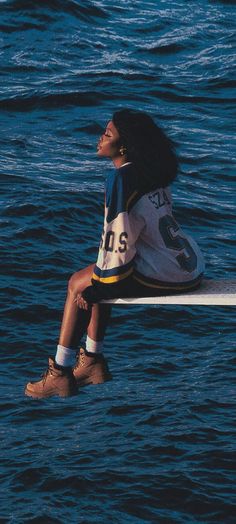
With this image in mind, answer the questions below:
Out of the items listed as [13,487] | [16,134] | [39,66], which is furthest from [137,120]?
[39,66]

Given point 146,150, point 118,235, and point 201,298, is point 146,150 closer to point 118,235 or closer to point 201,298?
point 118,235

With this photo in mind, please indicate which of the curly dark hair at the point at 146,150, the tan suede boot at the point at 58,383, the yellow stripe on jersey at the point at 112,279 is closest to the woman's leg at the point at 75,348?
the tan suede boot at the point at 58,383

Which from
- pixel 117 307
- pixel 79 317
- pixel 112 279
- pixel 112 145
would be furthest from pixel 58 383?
pixel 117 307

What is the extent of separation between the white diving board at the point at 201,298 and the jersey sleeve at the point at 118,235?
15 centimetres

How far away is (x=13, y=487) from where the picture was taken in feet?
37.4

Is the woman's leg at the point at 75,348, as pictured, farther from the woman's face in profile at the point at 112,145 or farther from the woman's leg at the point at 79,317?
the woman's face in profile at the point at 112,145

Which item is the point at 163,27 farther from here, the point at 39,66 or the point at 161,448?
the point at 161,448

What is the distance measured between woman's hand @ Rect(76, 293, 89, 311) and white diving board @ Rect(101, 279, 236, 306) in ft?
0.35

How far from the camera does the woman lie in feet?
29.2

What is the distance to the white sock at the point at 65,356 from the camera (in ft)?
30.9

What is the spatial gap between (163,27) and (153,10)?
1.66 metres

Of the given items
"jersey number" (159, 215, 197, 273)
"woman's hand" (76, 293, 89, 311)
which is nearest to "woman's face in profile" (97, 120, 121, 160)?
"jersey number" (159, 215, 197, 273)

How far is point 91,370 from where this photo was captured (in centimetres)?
970

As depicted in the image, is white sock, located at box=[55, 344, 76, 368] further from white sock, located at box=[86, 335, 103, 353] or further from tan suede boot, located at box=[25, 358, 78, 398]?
white sock, located at box=[86, 335, 103, 353]
